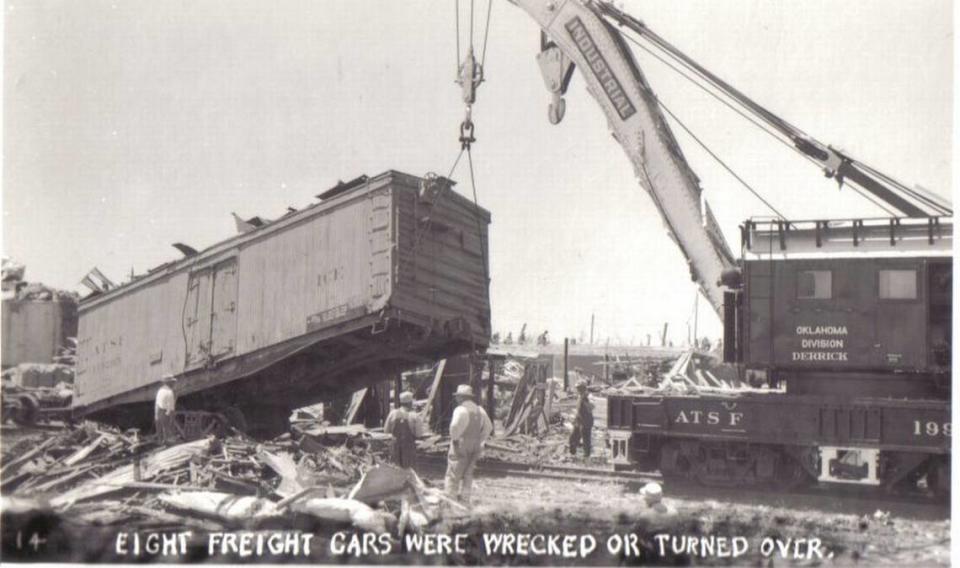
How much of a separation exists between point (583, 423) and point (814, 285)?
518 cm

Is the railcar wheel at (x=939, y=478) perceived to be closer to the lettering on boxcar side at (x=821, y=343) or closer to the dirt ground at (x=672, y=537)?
the dirt ground at (x=672, y=537)

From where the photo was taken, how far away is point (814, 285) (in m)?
11.2

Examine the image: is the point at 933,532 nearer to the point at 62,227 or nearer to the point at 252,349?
the point at 252,349

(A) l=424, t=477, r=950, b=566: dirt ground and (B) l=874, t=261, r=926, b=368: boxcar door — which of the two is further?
(B) l=874, t=261, r=926, b=368: boxcar door

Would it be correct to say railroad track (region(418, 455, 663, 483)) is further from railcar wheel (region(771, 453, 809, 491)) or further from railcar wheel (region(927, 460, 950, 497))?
railcar wheel (region(927, 460, 950, 497))

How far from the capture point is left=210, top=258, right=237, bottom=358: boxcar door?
554 inches

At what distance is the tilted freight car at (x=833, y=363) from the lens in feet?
35.4

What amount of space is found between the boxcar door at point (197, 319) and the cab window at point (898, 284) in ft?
31.6

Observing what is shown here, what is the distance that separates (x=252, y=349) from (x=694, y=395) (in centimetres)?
643

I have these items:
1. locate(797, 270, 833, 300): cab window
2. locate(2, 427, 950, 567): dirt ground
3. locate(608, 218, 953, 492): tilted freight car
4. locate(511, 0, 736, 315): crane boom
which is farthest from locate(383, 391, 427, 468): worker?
locate(797, 270, 833, 300): cab window

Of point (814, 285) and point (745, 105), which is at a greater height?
point (745, 105)

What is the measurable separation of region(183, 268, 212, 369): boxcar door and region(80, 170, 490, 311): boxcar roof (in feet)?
0.83

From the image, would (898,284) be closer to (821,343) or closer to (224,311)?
(821,343)

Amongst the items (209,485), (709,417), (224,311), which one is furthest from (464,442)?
(224,311)
